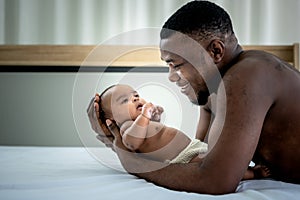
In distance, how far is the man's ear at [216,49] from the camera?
3.24 ft

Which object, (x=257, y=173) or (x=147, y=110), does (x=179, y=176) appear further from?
(x=147, y=110)

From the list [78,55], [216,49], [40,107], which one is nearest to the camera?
[216,49]

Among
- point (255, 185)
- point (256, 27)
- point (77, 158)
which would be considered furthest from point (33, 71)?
point (255, 185)

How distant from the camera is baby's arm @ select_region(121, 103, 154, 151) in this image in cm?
117

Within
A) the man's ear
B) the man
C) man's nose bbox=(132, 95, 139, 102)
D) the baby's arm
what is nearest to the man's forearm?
the man

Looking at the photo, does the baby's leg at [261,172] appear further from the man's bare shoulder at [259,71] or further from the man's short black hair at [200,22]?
the man's short black hair at [200,22]

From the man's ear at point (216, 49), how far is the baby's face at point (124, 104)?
0.45 meters

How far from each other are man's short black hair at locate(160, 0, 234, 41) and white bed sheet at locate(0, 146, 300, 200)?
38 cm

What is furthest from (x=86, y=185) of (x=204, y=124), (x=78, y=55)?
(x=78, y=55)

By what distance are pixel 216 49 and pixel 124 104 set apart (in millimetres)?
482

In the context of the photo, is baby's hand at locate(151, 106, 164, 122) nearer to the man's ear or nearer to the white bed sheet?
the white bed sheet

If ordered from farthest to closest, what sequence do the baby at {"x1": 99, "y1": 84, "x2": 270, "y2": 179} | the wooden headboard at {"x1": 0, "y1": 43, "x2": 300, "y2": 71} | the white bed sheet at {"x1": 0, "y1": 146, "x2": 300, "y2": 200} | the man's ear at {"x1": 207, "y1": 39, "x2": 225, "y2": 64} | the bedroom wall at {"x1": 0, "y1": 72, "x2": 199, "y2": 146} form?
1. the bedroom wall at {"x1": 0, "y1": 72, "x2": 199, "y2": 146}
2. the wooden headboard at {"x1": 0, "y1": 43, "x2": 300, "y2": 71}
3. the baby at {"x1": 99, "y1": 84, "x2": 270, "y2": 179}
4. the man's ear at {"x1": 207, "y1": 39, "x2": 225, "y2": 64}
5. the white bed sheet at {"x1": 0, "y1": 146, "x2": 300, "y2": 200}

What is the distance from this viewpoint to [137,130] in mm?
1212

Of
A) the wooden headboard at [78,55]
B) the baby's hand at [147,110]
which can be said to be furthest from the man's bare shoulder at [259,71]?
the wooden headboard at [78,55]
